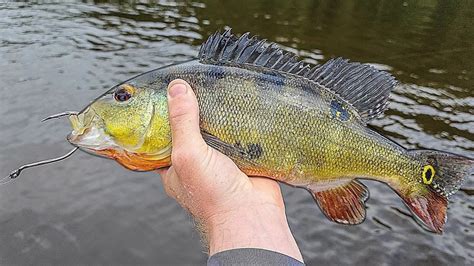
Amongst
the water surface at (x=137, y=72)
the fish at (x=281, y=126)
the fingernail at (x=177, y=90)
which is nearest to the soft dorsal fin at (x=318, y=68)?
the fish at (x=281, y=126)

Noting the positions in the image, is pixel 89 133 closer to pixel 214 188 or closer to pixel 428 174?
pixel 214 188

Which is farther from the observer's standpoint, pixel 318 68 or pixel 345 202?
pixel 345 202

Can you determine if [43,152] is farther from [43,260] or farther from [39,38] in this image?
[39,38]

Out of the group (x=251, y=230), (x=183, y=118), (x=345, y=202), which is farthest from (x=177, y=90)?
(x=345, y=202)

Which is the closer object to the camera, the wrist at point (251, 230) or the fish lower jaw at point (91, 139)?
the wrist at point (251, 230)

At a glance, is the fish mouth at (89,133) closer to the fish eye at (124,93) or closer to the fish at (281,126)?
the fish at (281,126)

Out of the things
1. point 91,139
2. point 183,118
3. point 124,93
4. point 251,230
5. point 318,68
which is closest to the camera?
point 251,230
